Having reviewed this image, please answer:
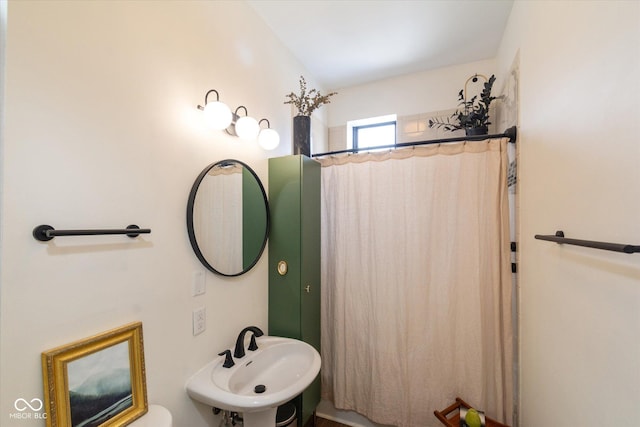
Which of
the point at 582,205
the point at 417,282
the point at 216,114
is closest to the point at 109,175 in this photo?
the point at 216,114

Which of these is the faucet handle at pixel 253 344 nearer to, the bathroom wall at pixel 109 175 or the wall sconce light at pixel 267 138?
the bathroom wall at pixel 109 175

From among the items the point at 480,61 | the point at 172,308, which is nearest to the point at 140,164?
the point at 172,308

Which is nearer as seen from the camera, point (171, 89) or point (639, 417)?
point (639, 417)

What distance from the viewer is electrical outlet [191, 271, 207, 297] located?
46.6 inches

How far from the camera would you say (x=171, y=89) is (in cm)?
109

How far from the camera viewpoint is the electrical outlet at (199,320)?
1.18 meters

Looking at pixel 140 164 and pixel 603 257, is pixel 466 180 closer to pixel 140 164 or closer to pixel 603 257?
pixel 603 257

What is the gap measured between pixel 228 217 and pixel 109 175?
59cm

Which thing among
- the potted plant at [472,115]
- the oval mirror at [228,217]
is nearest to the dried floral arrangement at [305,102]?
the oval mirror at [228,217]

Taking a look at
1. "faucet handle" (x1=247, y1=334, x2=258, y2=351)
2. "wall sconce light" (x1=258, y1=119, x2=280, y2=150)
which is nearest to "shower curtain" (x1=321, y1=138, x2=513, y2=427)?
"wall sconce light" (x1=258, y1=119, x2=280, y2=150)

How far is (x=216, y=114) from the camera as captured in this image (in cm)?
120

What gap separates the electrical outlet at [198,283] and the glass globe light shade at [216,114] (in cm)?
73

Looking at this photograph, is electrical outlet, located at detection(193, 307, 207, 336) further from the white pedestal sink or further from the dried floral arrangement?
the dried floral arrangement

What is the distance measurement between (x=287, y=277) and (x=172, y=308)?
2.38ft
